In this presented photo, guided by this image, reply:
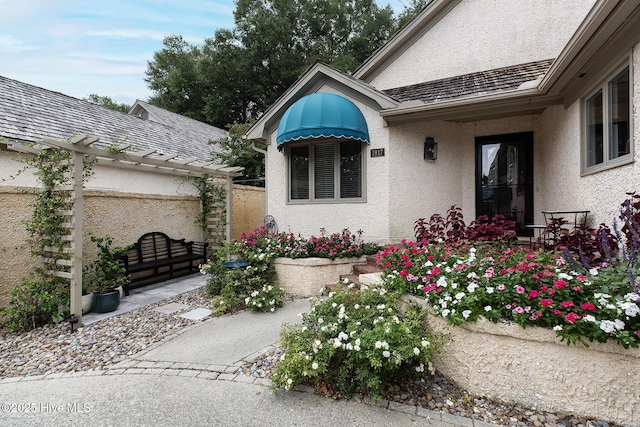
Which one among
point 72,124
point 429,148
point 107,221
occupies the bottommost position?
point 107,221

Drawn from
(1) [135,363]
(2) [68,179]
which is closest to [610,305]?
(1) [135,363]

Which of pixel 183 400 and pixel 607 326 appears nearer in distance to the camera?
pixel 607 326

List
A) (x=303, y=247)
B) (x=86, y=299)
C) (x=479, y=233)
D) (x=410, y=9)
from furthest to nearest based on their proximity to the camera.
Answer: (x=410, y=9)
(x=303, y=247)
(x=86, y=299)
(x=479, y=233)

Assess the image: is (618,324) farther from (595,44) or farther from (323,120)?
(323,120)

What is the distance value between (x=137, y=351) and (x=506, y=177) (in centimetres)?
901

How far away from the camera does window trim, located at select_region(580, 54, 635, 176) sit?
13.8 feet

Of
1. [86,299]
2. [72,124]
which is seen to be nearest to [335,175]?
[86,299]

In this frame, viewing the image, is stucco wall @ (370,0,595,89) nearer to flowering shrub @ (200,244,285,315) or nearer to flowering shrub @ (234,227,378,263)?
flowering shrub @ (234,227,378,263)

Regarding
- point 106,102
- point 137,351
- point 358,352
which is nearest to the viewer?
point 358,352

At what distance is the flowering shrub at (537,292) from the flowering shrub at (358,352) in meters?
0.43

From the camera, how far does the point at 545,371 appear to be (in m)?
3.07

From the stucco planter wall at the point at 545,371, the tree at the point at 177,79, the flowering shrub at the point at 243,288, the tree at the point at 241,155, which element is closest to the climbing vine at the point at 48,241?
the flowering shrub at the point at 243,288

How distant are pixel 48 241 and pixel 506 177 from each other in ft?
34.9

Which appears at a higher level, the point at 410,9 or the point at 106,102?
the point at 410,9
